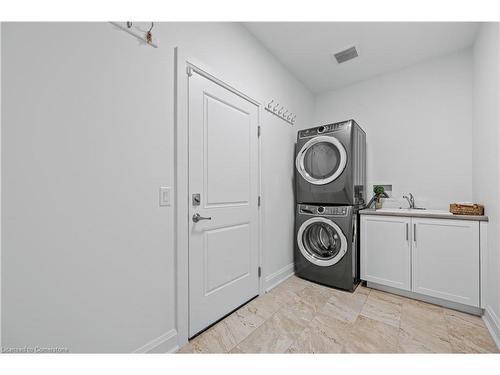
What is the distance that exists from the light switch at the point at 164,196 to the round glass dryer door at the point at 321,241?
1.69 m

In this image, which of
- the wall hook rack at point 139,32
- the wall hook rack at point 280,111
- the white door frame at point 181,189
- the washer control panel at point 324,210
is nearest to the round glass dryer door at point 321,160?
the washer control panel at point 324,210

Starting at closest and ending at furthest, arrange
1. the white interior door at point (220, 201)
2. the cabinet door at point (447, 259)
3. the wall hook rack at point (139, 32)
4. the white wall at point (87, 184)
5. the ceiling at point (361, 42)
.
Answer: the white wall at point (87, 184)
the wall hook rack at point (139, 32)
the white interior door at point (220, 201)
the cabinet door at point (447, 259)
the ceiling at point (361, 42)

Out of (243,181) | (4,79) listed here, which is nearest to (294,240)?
(243,181)

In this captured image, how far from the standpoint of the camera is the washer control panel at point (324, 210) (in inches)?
91.6

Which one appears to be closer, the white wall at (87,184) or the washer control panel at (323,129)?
the white wall at (87,184)

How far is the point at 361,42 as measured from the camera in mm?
2266

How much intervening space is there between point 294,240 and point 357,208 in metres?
0.83

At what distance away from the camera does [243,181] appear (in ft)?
6.64

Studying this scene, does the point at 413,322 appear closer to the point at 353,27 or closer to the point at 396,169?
the point at 396,169

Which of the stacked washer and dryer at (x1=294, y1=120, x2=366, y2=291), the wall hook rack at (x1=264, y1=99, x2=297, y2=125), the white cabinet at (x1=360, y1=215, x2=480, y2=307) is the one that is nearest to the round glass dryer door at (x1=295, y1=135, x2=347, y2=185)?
the stacked washer and dryer at (x1=294, y1=120, x2=366, y2=291)

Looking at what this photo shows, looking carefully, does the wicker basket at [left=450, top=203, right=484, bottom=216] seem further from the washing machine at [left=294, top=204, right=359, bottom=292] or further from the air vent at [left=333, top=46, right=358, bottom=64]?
the air vent at [left=333, top=46, right=358, bottom=64]

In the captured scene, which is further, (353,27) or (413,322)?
(353,27)

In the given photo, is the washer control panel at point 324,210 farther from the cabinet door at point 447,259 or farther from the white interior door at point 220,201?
the white interior door at point 220,201

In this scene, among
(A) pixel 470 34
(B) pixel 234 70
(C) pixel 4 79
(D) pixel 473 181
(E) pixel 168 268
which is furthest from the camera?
(D) pixel 473 181
